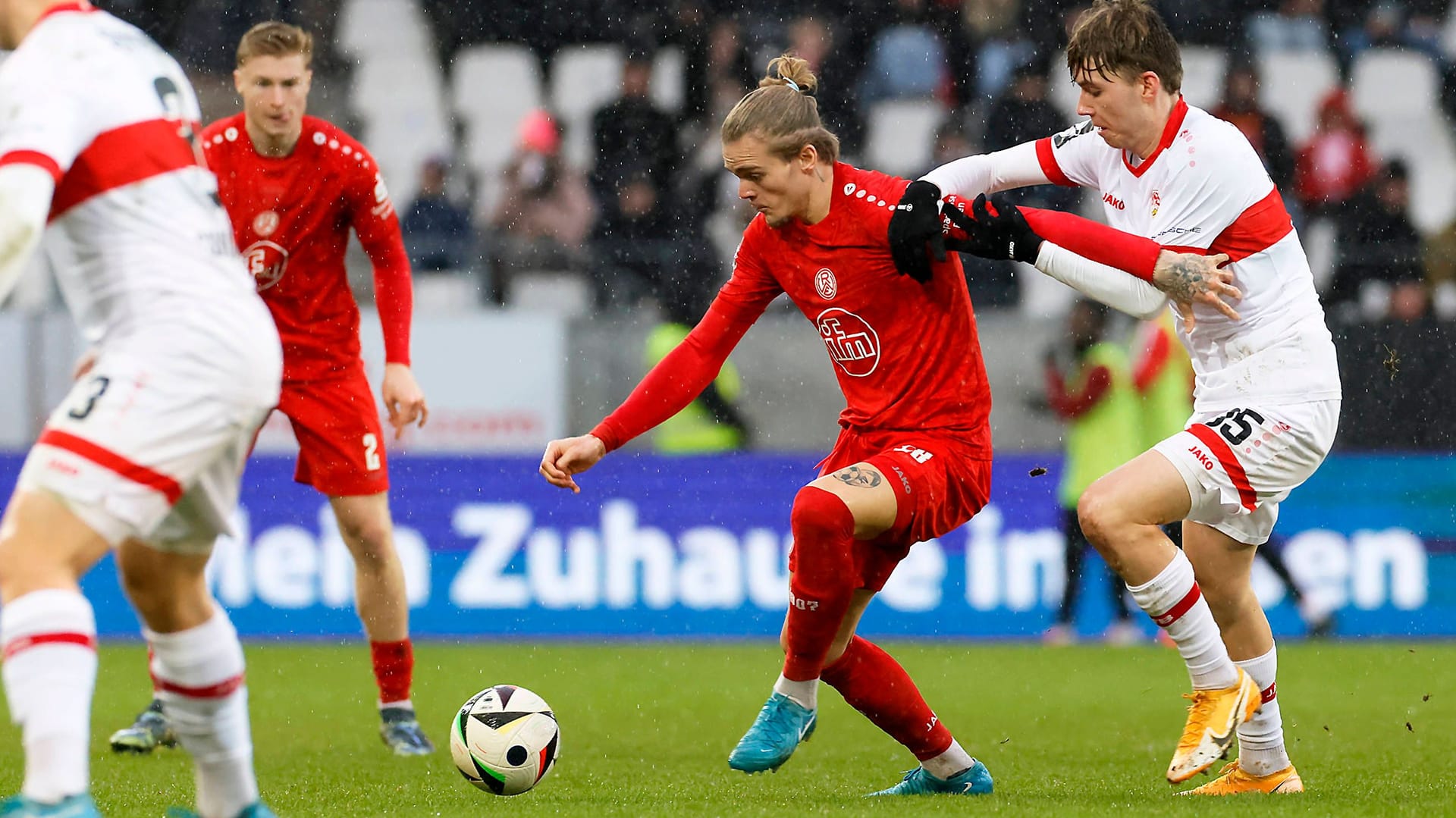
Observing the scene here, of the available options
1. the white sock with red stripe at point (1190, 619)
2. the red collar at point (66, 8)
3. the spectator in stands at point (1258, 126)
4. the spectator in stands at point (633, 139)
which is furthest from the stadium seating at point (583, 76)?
the red collar at point (66, 8)

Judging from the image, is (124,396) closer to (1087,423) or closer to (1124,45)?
(1124,45)

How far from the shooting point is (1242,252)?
17.0ft

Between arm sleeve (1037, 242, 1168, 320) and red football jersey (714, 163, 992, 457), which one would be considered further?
red football jersey (714, 163, 992, 457)

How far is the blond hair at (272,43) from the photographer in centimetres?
628

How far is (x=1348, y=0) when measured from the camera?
14719mm

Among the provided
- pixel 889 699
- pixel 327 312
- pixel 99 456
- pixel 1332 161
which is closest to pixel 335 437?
pixel 327 312

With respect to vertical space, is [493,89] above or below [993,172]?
above

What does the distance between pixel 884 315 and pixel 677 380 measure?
0.69 m

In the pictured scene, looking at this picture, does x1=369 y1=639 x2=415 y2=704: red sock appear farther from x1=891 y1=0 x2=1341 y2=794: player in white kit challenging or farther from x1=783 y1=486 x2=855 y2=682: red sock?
x1=891 y1=0 x2=1341 y2=794: player in white kit challenging

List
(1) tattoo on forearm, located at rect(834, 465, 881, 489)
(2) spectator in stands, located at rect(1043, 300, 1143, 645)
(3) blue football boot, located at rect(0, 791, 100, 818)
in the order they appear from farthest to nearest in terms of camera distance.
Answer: (2) spectator in stands, located at rect(1043, 300, 1143, 645)
(1) tattoo on forearm, located at rect(834, 465, 881, 489)
(3) blue football boot, located at rect(0, 791, 100, 818)

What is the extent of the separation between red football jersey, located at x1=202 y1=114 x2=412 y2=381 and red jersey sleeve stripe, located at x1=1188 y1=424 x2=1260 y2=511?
9.78 feet

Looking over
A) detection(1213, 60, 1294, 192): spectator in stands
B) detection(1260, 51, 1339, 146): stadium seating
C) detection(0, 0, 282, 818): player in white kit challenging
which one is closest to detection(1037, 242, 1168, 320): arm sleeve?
detection(0, 0, 282, 818): player in white kit challenging

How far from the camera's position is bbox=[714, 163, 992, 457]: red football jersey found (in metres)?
5.23

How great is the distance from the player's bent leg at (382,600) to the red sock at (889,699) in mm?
1932
